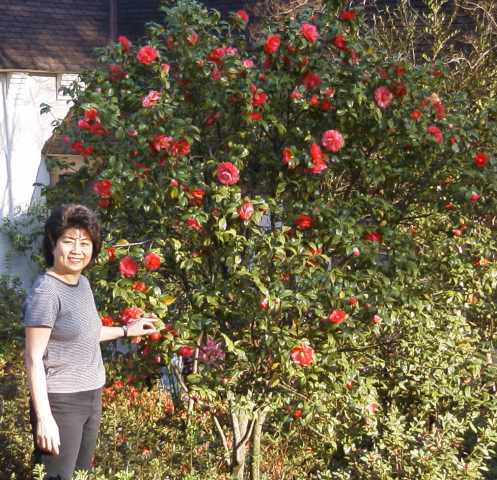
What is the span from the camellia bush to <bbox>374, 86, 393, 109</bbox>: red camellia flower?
19mm

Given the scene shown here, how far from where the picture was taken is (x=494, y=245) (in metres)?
5.32

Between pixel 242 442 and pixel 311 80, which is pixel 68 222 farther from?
pixel 242 442

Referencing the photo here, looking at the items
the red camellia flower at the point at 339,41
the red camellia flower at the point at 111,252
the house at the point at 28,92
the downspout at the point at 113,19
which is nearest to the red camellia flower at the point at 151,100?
the red camellia flower at the point at 111,252

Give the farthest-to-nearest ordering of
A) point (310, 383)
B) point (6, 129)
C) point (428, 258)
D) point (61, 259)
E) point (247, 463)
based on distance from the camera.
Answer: point (6, 129), point (247, 463), point (428, 258), point (310, 383), point (61, 259)

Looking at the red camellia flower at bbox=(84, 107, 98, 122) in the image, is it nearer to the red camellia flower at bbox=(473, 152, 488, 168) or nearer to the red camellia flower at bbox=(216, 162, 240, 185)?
the red camellia flower at bbox=(216, 162, 240, 185)

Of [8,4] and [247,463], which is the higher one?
[8,4]

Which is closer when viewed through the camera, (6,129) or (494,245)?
(494,245)

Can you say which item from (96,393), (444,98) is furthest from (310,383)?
(444,98)

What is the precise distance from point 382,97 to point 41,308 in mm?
2103

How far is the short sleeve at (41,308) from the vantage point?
3.59m

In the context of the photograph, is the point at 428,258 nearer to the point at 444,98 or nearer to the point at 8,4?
the point at 444,98

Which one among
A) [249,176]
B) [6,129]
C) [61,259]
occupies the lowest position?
[61,259]

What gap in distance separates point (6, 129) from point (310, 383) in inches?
333

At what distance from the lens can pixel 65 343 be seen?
3736mm
